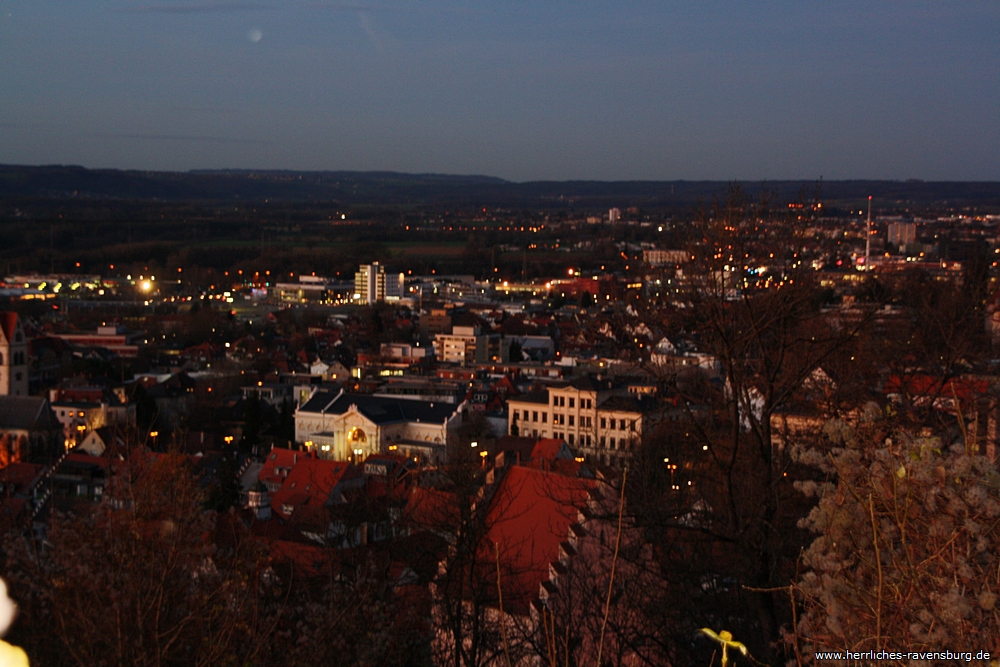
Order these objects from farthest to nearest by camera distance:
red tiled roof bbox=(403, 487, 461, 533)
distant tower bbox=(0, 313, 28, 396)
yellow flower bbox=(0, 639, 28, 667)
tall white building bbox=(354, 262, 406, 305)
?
tall white building bbox=(354, 262, 406, 305) → distant tower bbox=(0, 313, 28, 396) → red tiled roof bbox=(403, 487, 461, 533) → yellow flower bbox=(0, 639, 28, 667)

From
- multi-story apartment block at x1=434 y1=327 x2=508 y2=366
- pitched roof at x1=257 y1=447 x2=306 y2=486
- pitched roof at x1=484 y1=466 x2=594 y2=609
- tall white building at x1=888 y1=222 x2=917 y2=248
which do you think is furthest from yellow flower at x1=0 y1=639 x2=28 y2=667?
Answer: tall white building at x1=888 y1=222 x2=917 y2=248

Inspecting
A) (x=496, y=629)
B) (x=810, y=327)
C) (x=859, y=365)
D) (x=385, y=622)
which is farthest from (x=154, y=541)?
(x=859, y=365)

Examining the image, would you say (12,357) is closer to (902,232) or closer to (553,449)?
(553,449)

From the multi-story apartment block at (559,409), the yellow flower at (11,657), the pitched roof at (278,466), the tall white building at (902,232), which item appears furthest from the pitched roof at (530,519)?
the tall white building at (902,232)

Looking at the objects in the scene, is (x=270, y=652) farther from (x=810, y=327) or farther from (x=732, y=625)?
(x=810, y=327)

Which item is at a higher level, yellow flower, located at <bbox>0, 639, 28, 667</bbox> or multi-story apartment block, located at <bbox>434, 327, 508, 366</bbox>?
yellow flower, located at <bbox>0, 639, 28, 667</bbox>

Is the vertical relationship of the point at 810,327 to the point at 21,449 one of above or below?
above

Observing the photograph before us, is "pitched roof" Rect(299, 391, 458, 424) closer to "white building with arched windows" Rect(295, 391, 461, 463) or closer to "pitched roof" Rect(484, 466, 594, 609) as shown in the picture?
"white building with arched windows" Rect(295, 391, 461, 463)
